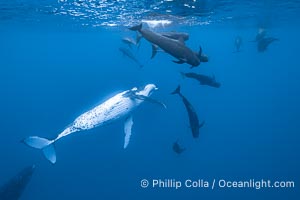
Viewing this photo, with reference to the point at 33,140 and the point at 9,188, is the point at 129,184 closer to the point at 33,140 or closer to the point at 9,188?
the point at 9,188

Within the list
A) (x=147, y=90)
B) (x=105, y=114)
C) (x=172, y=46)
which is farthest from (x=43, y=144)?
(x=172, y=46)

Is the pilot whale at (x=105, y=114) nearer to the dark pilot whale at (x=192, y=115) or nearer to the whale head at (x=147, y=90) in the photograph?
the whale head at (x=147, y=90)

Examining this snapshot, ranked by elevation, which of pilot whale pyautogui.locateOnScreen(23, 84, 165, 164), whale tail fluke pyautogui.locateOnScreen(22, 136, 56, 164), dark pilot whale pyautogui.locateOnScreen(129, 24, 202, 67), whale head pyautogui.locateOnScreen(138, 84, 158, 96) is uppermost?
dark pilot whale pyautogui.locateOnScreen(129, 24, 202, 67)

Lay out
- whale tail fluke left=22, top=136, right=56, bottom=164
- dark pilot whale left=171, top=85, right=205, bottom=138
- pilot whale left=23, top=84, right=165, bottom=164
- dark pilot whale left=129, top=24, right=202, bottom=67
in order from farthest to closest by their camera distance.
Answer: dark pilot whale left=171, top=85, right=205, bottom=138 → pilot whale left=23, top=84, right=165, bottom=164 → whale tail fluke left=22, top=136, right=56, bottom=164 → dark pilot whale left=129, top=24, right=202, bottom=67

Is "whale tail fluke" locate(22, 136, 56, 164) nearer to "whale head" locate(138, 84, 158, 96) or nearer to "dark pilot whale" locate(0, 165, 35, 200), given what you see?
"whale head" locate(138, 84, 158, 96)

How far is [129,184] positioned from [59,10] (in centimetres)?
1196

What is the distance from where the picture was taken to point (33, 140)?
23.3ft

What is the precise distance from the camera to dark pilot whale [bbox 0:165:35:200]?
11.2 m

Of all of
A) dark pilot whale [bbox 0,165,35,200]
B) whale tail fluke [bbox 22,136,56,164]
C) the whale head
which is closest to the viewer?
whale tail fluke [bbox 22,136,56,164]

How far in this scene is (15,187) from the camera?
11.4 m

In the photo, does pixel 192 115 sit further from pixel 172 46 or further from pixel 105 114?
pixel 172 46

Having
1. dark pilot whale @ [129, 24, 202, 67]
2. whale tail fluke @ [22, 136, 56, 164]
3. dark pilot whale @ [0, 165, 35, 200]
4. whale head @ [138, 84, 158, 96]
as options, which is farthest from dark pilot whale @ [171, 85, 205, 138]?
dark pilot whale @ [0, 165, 35, 200]

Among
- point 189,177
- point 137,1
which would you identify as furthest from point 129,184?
point 137,1

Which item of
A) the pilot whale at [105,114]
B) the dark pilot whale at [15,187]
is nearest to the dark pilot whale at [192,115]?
the pilot whale at [105,114]
